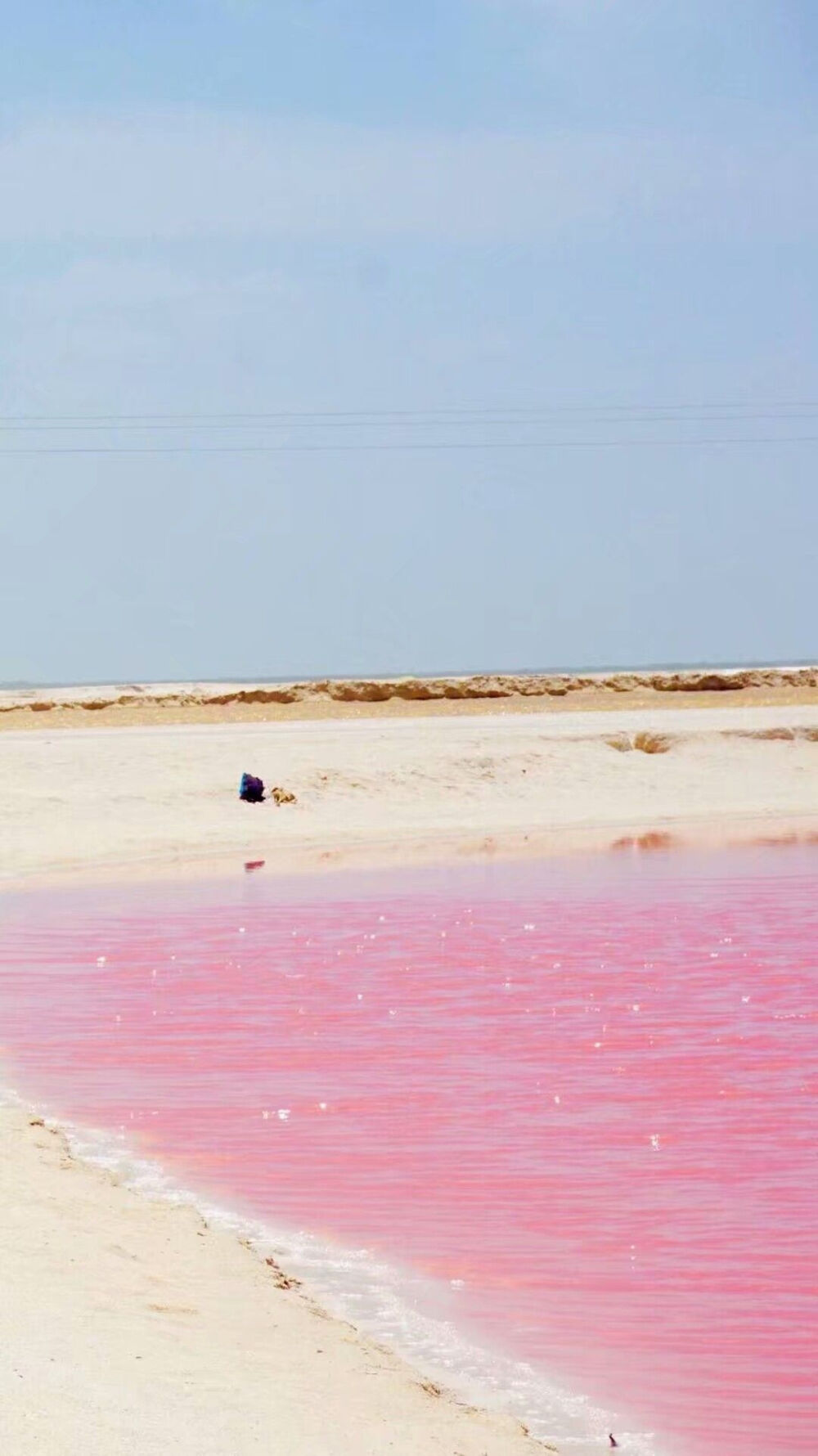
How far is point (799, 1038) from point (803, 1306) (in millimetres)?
4956

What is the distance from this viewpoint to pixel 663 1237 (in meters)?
7.66

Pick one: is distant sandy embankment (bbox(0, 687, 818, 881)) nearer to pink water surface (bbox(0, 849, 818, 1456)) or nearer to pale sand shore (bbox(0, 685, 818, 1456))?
pale sand shore (bbox(0, 685, 818, 1456))

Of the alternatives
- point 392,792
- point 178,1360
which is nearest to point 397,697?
point 392,792

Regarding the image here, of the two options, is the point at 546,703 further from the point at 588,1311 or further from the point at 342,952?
the point at 588,1311

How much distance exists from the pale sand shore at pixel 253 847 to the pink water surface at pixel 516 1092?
2.54ft

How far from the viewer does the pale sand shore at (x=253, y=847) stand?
5297mm

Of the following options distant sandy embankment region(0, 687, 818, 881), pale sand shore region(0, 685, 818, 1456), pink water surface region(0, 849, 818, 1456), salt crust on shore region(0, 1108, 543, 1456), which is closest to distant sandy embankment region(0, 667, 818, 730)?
pale sand shore region(0, 685, 818, 1456)

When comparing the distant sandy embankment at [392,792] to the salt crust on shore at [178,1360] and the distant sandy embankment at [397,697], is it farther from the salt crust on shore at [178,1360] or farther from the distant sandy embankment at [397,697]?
the salt crust on shore at [178,1360]

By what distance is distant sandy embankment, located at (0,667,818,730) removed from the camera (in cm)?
4341

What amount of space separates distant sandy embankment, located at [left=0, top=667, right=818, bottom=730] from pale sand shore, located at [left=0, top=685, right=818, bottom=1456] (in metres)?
1.02

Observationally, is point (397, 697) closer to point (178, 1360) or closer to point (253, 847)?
point (253, 847)

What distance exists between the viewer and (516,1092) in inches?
404

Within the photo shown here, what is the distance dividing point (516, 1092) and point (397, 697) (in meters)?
39.2

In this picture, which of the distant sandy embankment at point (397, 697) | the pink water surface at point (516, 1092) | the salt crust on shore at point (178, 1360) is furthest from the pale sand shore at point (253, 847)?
the distant sandy embankment at point (397, 697)
